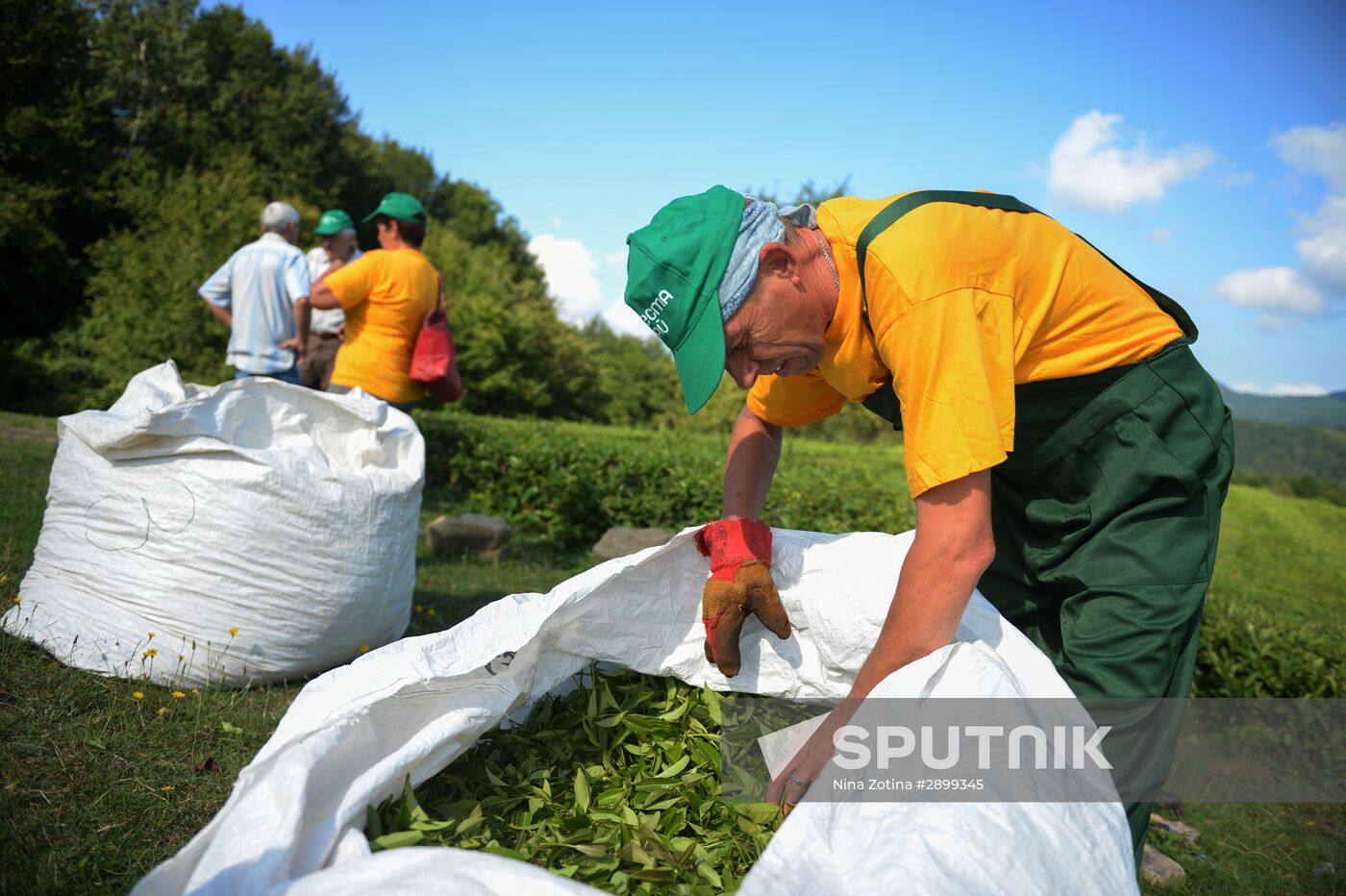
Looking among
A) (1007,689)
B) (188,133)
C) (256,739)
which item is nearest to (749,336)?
(1007,689)

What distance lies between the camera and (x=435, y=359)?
4.05 m

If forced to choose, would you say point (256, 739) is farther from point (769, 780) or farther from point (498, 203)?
point (498, 203)

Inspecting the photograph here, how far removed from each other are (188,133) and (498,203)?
41.0 feet

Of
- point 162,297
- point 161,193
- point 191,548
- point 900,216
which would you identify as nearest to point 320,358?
point 191,548

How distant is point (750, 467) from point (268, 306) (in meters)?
3.40

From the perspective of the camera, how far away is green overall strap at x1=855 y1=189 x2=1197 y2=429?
1.46m

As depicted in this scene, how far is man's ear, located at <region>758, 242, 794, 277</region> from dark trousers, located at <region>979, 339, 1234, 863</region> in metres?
0.49

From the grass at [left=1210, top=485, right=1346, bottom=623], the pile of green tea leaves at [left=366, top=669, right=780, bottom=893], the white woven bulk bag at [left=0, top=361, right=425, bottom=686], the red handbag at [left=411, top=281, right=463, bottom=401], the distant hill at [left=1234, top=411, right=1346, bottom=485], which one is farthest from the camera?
the distant hill at [left=1234, top=411, right=1346, bottom=485]

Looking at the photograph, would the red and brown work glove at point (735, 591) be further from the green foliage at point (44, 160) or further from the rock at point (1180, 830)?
the green foliage at point (44, 160)

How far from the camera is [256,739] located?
230 centimetres

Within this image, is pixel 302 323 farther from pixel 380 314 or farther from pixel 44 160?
pixel 44 160

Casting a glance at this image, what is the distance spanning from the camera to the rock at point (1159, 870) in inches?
→ 105

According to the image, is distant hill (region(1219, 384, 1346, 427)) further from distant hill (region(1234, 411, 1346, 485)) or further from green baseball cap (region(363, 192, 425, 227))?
green baseball cap (region(363, 192, 425, 227))

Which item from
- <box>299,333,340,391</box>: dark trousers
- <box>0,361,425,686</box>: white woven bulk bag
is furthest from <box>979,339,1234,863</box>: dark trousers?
<box>299,333,340,391</box>: dark trousers
